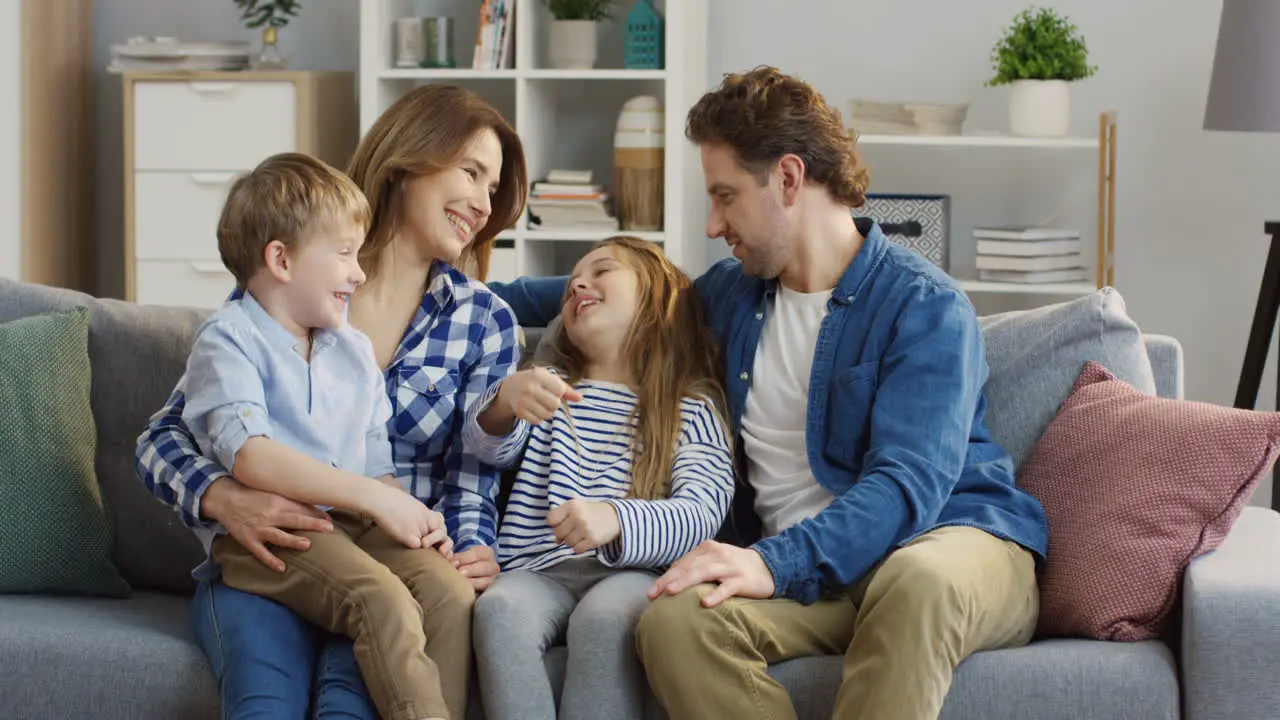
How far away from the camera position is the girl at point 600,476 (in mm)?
1821

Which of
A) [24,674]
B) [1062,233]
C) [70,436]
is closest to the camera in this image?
[24,674]

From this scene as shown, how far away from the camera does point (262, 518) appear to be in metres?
1.85

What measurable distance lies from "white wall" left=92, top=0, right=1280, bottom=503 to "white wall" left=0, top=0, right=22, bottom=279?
1847 mm

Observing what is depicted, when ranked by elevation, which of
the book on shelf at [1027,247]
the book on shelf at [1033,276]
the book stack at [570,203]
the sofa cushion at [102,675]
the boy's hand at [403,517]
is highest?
the book stack at [570,203]

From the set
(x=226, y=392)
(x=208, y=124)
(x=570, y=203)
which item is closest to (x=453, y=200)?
(x=226, y=392)

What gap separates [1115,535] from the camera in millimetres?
1938

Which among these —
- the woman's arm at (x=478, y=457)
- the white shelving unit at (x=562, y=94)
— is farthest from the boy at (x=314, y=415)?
the white shelving unit at (x=562, y=94)

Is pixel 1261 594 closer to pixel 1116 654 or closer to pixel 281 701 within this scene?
pixel 1116 654

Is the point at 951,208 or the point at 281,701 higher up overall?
the point at 951,208

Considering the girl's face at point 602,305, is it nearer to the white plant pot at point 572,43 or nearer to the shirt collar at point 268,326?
the shirt collar at point 268,326

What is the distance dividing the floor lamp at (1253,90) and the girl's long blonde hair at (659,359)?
1.73 metres

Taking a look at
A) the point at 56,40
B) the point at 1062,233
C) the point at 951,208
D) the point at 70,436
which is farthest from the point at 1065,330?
the point at 56,40

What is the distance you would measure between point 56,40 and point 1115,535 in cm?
335

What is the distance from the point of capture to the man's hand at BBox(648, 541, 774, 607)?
1823 mm
